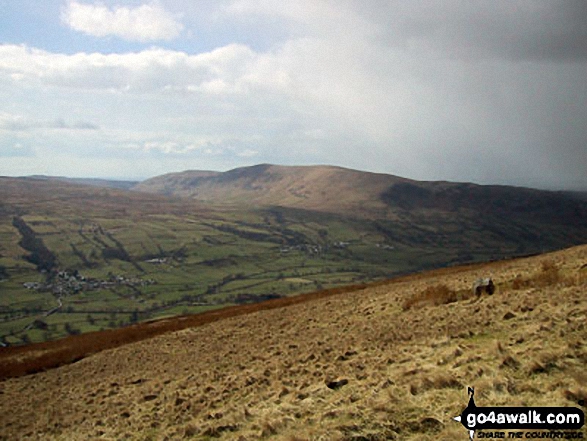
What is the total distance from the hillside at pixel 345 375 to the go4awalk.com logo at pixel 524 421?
31cm

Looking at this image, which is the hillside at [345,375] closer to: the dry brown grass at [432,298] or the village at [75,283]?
the dry brown grass at [432,298]

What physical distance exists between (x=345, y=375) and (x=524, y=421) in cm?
732

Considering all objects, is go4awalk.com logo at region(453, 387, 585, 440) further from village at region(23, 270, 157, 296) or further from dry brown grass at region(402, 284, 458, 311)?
village at region(23, 270, 157, 296)

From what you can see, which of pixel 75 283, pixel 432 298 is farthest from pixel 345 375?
pixel 75 283

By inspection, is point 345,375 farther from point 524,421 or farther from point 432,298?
point 432,298

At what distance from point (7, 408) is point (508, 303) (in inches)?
1119

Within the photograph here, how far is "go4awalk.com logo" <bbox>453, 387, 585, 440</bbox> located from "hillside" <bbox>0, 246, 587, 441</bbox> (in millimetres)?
306

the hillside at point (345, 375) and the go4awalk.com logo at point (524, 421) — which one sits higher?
the go4awalk.com logo at point (524, 421)

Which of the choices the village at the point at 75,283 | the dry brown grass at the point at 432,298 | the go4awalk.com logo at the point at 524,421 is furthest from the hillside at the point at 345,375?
the village at the point at 75,283

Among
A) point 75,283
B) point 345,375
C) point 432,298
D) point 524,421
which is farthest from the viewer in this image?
point 75,283

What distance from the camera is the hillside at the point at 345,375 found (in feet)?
35.5

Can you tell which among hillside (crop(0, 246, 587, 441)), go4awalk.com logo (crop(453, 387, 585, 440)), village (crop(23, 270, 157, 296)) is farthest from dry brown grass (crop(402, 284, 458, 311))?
village (crop(23, 270, 157, 296))

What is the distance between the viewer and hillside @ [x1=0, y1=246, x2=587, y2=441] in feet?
35.5

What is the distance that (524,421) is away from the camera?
9125 mm
